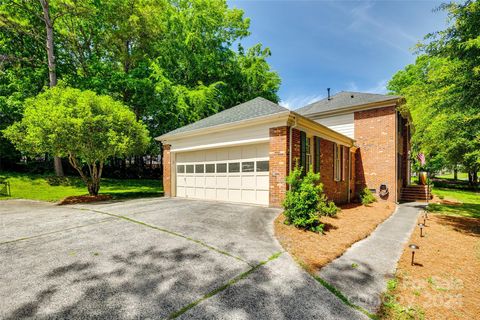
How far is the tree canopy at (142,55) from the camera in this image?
17.4m

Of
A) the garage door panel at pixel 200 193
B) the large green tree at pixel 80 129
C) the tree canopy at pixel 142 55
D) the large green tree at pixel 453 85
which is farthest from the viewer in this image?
the tree canopy at pixel 142 55

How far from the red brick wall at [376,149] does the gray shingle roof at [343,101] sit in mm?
677

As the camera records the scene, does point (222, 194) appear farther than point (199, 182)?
No

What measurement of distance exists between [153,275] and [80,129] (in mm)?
9183

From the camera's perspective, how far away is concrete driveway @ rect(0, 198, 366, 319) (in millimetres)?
2684

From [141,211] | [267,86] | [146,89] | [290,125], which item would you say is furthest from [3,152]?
[290,125]

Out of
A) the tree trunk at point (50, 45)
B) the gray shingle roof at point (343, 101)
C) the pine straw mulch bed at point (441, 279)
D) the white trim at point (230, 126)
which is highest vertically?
the tree trunk at point (50, 45)

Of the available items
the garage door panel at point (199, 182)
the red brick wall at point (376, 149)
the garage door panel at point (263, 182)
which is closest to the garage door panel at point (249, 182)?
the garage door panel at point (263, 182)

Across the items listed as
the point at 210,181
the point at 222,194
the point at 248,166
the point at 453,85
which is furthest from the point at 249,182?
the point at 453,85

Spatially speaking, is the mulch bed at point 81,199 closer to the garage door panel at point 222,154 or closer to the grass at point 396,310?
the garage door panel at point 222,154

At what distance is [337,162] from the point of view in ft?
36.7

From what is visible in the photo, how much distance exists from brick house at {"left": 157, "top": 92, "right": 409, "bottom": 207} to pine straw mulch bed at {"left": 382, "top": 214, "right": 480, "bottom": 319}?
3337mm

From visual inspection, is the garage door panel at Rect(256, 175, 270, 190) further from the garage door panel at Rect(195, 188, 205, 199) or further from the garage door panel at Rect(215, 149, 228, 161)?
the garage door panel at Rect(195, 188, 205, 199)

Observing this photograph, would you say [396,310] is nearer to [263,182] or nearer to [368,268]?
[368,268]
